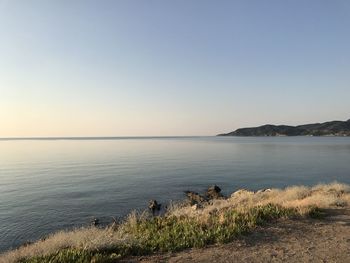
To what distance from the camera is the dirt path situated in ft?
29.8

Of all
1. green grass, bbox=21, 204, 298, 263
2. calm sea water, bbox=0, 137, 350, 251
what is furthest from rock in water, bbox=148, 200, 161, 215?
green grass, bbox=21, 204, 298, 263

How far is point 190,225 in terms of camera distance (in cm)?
1266

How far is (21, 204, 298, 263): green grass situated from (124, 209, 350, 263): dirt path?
0.44m

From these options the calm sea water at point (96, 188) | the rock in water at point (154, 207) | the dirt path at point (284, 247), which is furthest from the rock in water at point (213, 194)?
the dirt path at point (284, 247)

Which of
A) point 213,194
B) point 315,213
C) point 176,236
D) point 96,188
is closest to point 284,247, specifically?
point 176,236

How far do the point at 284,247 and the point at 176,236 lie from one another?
3.41m

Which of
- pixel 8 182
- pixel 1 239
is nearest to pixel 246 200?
pixel 1 239

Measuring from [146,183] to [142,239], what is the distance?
27.4 m

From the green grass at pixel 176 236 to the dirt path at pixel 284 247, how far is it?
0.44 m

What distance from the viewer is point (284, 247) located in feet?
32.8

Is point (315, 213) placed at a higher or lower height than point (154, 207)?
higher

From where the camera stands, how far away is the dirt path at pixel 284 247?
9.09m

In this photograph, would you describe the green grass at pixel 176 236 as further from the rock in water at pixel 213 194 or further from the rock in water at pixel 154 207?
the rock in water at pixel 213 194

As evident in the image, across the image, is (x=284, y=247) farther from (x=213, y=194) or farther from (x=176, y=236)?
(x=213, y=194)
